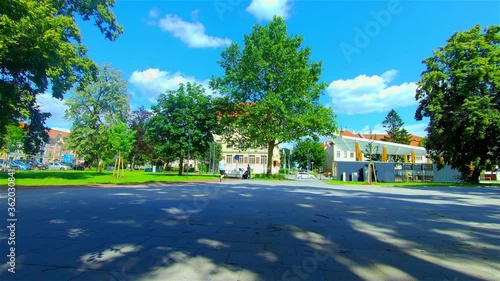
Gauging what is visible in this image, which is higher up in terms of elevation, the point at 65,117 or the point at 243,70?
the point at 243,70

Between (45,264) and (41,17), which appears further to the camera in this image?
(41,17)

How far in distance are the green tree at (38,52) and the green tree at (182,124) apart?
14.4 meters

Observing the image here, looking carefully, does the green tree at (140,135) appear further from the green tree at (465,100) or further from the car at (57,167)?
the green tree at (465,100)

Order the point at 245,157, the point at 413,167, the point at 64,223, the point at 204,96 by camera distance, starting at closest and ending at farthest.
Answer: the point at 64,223, the point at 413,167, the point at 204,96, the point at 245,157

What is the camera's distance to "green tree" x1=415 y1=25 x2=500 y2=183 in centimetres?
2694

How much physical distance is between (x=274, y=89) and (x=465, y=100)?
18506 mm

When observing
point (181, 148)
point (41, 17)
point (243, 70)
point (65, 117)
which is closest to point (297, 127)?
point (243, 70)

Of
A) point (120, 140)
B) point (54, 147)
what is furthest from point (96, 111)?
point (54, 147)

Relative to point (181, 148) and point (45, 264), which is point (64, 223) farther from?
point (181, 148)

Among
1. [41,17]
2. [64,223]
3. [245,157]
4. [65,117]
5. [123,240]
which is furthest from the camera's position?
[245,157]

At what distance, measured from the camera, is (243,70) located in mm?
33906

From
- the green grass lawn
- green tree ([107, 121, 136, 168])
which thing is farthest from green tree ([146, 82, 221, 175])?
the green grass lawn

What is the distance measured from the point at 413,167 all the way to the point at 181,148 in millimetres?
31009

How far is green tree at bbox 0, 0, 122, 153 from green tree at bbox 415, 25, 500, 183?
30991 millimetres
